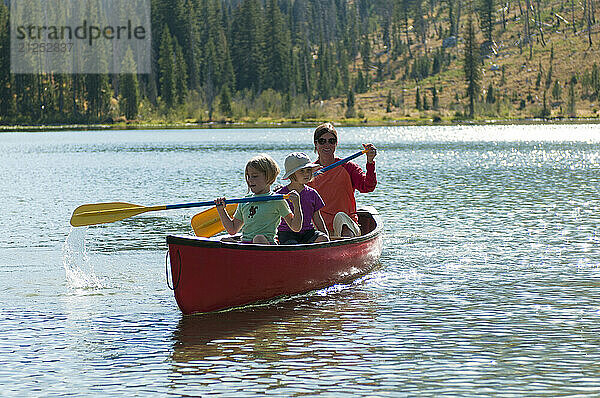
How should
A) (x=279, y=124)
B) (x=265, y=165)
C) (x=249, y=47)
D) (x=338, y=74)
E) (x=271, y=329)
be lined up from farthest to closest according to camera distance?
(x=338, y=74), (x=249, y=47), (x=279, y=124), (x=265, y=165), (x=271, y=329)

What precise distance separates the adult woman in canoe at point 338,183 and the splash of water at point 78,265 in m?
3.83

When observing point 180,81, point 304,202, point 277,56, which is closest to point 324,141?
point 304,202

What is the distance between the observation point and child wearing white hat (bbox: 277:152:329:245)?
12844 millimetres

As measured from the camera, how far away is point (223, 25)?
166 meters

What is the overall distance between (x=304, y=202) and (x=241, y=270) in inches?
60.4

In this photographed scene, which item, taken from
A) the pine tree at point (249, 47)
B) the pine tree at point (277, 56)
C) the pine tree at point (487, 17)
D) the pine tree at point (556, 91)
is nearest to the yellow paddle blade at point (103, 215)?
the pine tree at point (556, 91)

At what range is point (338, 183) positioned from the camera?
15281 millimetres

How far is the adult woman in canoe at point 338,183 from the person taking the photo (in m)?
14.9

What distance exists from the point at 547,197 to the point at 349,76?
13945 cm

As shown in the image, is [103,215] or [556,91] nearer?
[103,215]

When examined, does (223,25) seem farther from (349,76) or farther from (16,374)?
(16,374)

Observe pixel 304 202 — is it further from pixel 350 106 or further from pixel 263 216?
pixel 350 106

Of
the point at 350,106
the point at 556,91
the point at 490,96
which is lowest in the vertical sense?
the point at 350,106

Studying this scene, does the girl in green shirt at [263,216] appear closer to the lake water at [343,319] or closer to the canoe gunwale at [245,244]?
the canoe gunwale at [245,244]
